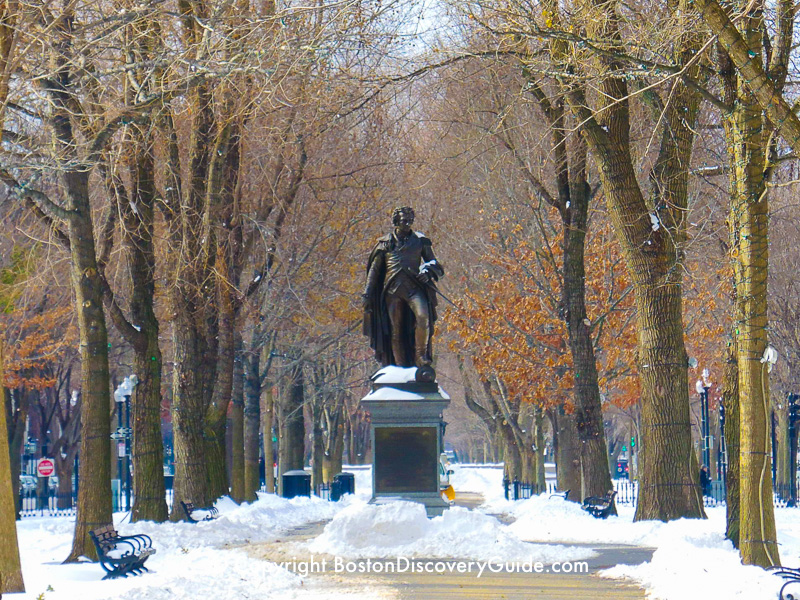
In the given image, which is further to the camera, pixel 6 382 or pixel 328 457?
pixel 328 457

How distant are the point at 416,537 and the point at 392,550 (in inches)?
18.5

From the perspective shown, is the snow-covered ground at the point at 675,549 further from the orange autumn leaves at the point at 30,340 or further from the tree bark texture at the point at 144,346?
the orange autumn leaves at the point at 30,340

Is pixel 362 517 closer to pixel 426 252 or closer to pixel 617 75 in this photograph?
pixel 426 252

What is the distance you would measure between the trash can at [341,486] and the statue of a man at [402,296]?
19941mm

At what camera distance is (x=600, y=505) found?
69.9ft

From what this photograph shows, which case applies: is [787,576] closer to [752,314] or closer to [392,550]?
[752,314]

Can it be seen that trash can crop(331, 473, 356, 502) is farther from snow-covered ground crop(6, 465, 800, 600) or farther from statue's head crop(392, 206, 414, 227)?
statue's head crop(392, 206, 414, 227)

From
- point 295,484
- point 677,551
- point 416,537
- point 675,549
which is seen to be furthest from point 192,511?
point 295,484

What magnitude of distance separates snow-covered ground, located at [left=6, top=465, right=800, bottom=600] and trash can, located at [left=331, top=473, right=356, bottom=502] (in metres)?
13.7

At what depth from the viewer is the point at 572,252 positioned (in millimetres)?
23062

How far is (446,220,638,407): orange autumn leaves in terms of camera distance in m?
28.7

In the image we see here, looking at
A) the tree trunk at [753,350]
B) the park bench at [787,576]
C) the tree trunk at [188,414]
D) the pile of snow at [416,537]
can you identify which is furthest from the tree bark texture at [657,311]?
the tree trunk at [188,414]

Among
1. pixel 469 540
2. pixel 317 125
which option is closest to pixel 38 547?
pixel 469 540

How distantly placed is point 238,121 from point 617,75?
997 cm
